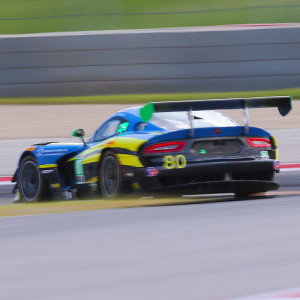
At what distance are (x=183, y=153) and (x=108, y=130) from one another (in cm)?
126

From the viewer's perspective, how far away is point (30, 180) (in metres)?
9.74

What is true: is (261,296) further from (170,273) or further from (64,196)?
(64,196)

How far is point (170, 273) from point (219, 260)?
41 centimetres

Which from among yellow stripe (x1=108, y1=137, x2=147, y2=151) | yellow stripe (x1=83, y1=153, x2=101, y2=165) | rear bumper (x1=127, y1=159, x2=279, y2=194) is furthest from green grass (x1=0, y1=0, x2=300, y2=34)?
rear bumper (x1=127, y1=159, x2=279, y2=194)

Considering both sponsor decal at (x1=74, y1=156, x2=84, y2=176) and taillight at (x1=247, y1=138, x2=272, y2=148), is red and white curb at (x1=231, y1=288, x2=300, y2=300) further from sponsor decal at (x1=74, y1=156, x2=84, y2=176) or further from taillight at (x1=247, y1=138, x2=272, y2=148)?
sponsor decal at (x1=74, y1=156, x2=84, y2=176)

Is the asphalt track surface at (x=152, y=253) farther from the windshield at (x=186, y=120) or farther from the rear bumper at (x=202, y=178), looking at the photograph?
the windshield at (x=186, y=120)

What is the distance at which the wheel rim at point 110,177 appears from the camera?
802 cm

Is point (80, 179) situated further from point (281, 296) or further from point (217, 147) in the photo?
point (281, 296)

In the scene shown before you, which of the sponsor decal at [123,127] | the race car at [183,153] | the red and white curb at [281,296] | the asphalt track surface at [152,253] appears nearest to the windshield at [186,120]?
the race car at [183,153]

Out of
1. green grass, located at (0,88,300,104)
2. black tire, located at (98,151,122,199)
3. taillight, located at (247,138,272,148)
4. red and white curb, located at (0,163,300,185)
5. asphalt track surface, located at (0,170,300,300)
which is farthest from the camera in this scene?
green grass, located at (0,88,300,104)

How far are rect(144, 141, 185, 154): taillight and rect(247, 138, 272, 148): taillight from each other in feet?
2.53

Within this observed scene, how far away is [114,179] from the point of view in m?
8.07

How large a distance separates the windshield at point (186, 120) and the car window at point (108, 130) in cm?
47

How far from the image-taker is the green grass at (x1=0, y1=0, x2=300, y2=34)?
24531 millimetres
